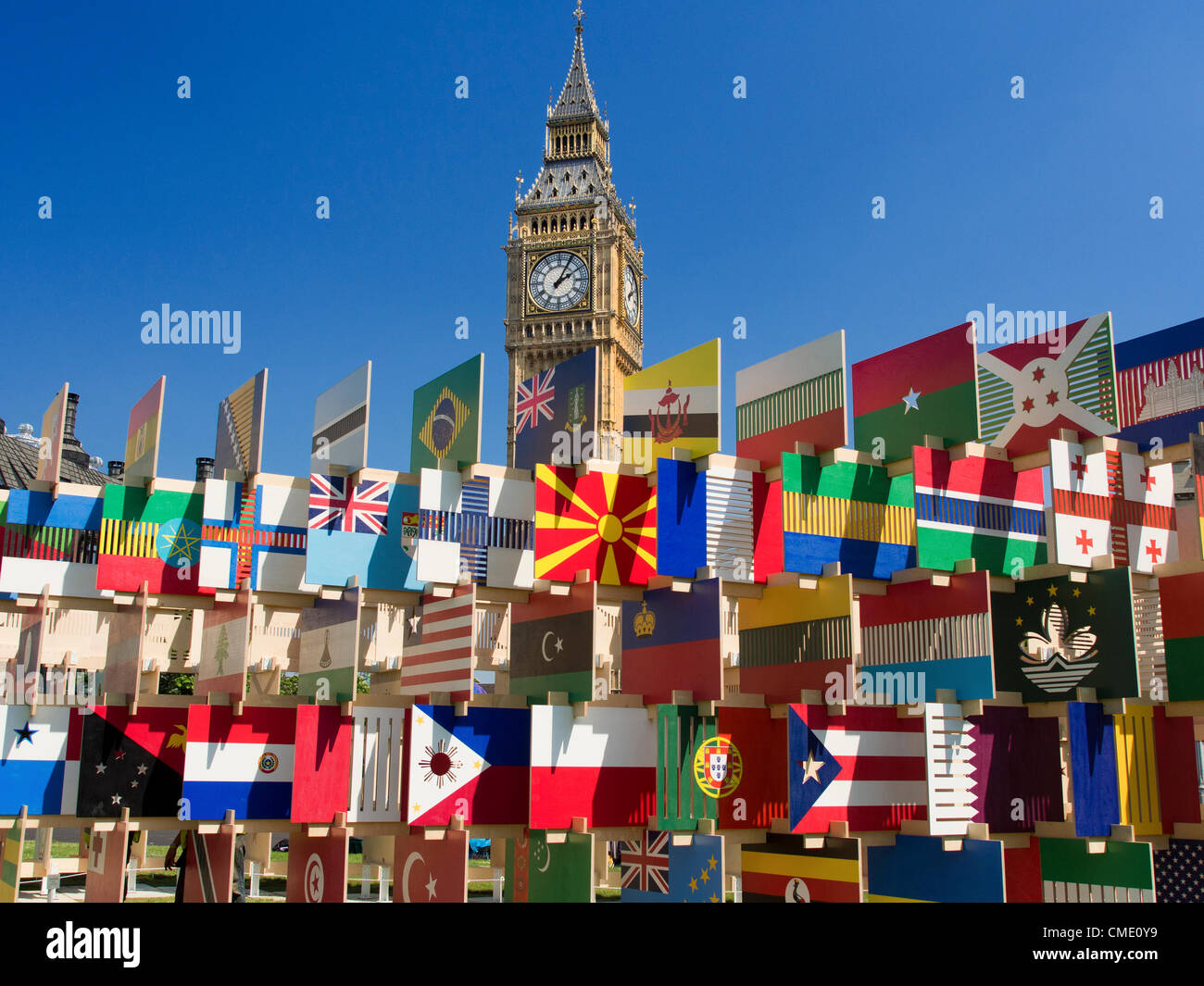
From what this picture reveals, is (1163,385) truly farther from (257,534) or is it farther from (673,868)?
(257,534)

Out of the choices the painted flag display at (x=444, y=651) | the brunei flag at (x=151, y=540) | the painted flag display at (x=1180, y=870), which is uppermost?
the brunei flag at (x=151, y=540)

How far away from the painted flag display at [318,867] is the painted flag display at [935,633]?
7478 millimetres

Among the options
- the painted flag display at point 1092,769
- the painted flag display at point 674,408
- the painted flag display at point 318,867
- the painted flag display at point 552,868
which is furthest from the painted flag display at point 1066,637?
the painted flag display at point 318,867

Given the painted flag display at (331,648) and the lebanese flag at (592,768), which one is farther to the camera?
the painted flag display at (331,648)

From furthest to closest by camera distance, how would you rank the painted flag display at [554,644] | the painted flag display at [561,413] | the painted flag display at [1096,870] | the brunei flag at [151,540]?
the painted flag display at [561,413] → the brunei flag at [151,540] → the painted flag display at [554,644] → the painted flag display at [1096,870]

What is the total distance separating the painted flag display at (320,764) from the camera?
15.2m

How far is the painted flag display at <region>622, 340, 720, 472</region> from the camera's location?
16734 mm

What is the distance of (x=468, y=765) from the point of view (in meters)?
15.8

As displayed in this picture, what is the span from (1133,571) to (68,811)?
48.4ft

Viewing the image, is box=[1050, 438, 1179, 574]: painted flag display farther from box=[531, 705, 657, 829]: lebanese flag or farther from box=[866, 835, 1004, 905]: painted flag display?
box=[531, 705, 657, 829]: lebanese flag

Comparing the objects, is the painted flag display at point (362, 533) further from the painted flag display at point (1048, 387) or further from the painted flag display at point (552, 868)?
the painted flag display at point (1048, 387)

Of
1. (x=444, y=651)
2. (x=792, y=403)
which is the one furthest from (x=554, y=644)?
(x=792, y=403)

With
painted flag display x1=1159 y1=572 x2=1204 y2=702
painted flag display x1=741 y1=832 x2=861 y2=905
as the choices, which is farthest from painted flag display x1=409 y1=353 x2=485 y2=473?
painted flag display x1=1159 y1=572 x2=1204 y2=702
